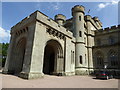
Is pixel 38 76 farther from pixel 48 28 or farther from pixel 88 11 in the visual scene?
pixel 88 11

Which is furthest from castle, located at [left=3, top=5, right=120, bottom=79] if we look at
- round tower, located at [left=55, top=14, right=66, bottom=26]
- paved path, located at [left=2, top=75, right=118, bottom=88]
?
paved path, located at [left=2, top=75, right=118, bottom=88]

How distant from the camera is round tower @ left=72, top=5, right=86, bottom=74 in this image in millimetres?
18958

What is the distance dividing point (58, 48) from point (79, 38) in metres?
6.58

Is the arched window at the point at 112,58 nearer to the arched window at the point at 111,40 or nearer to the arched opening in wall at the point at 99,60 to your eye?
the arched opening in wall at the point at 99,60

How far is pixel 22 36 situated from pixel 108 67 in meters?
17.8

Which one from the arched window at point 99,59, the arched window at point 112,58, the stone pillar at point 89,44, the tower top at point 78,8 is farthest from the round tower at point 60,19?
the arched window at point 112,58

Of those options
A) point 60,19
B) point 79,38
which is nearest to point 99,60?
point 79,38

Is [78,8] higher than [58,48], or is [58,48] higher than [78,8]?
[78,8]

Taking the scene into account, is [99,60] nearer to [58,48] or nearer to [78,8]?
[58,48]

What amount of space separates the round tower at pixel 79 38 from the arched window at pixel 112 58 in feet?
18.2

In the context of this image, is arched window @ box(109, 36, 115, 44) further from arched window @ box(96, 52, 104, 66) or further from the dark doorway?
the dark doorway

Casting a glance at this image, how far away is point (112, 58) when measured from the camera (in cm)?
1986

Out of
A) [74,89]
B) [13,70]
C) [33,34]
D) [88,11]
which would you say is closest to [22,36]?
[33,34]

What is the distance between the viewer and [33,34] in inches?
456
